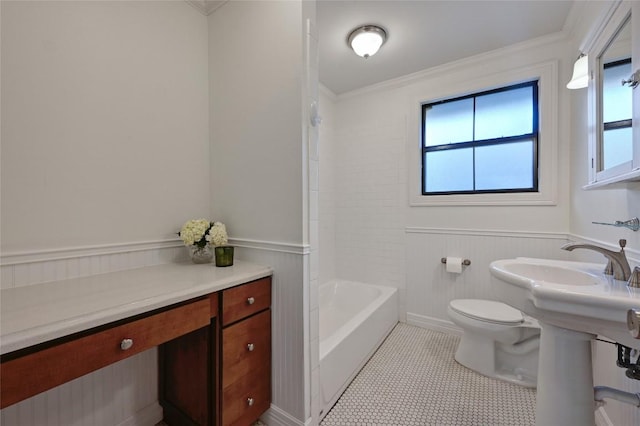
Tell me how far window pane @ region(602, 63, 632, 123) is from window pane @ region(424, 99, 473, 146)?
1.20 metres

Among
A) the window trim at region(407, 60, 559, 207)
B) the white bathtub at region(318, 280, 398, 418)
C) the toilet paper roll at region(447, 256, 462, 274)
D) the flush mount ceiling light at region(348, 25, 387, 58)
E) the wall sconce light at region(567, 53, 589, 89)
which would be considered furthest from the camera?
the toilet paper roll at region(447, 256, 462, 274)

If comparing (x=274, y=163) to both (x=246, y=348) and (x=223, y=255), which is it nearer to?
(x=223, y=255)

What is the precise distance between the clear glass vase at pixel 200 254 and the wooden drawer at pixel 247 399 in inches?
26.2

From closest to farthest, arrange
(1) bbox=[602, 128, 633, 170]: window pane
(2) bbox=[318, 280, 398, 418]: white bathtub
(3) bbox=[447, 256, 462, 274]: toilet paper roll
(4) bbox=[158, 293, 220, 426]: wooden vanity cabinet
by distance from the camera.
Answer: (1) bbox=[602, 128, 633, 170]: window pane, (4) bbox=[158, 293, 220, 426]: wooden vanity cabinet, (2) bbox=[318, 280, 398, 418]: white bathtub, (3) bbox=[447, 256, 462, 274]: toilet paper roll

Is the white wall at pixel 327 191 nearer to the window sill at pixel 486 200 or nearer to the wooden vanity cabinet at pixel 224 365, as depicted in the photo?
the window sill at pixel 486 200

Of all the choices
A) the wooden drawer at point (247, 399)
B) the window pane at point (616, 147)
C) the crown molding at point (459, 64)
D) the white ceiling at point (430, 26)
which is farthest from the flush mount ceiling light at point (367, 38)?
the wooden drawer at point (247, 399)

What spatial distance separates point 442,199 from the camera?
2420 millimetres

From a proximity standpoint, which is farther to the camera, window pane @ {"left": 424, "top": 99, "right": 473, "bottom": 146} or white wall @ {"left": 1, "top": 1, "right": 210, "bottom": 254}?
window pane @ {"left": 424, "top": 99, "right": 473, "bottom": 146}

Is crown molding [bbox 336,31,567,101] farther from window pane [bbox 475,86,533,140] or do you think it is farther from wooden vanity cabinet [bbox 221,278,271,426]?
wooden vanity cabinet [bbox 221,278,271,426]

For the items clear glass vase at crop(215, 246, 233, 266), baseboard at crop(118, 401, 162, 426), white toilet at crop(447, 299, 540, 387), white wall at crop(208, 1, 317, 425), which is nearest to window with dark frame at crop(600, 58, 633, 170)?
white toilet at crop(447, 299, 540, 387)

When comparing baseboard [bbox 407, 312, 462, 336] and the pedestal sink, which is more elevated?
the pedestal sink

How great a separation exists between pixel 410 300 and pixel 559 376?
5.32ft

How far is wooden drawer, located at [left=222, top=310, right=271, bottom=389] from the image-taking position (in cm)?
117

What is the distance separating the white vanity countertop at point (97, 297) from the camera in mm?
708
